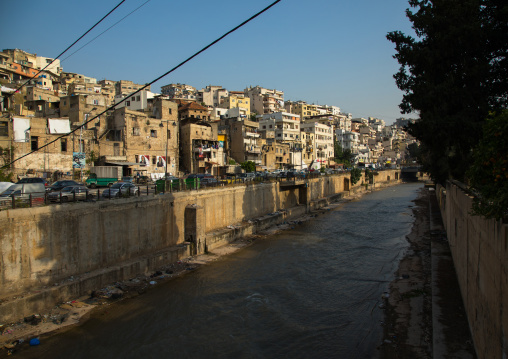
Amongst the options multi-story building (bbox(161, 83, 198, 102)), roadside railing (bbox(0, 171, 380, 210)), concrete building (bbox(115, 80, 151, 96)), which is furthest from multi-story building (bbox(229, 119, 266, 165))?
concrete building (bbox(115, 80, 151, 96))

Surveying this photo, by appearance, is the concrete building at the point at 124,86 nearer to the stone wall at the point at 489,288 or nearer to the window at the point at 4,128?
the window at the point at 4,128

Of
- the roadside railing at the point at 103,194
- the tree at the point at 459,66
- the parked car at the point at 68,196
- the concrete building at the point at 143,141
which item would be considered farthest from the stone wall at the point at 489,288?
the concrete building at the point at 143,141

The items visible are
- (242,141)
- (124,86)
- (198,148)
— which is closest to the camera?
(198,148)

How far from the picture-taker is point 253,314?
13891 millimetres

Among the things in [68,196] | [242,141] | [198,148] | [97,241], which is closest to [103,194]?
[68,196]

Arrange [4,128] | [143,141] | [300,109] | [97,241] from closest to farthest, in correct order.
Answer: [97,241]
[4,128]
[143,141]
[300,109]

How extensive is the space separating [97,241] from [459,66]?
2005cm

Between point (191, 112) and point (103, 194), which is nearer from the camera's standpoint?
point (103, 194)

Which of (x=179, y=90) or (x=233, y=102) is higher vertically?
(x=179, y=90)

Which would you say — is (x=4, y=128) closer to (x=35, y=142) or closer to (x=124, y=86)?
(x=35, y=142)

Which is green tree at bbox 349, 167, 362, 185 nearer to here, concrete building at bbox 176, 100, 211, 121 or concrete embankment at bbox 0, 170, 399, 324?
concrete building at bbox 176, 100, 211, 121

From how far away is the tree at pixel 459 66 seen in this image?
15.3m

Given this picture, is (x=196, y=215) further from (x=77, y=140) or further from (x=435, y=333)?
(x=77, y=140)

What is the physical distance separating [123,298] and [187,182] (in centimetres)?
1025
